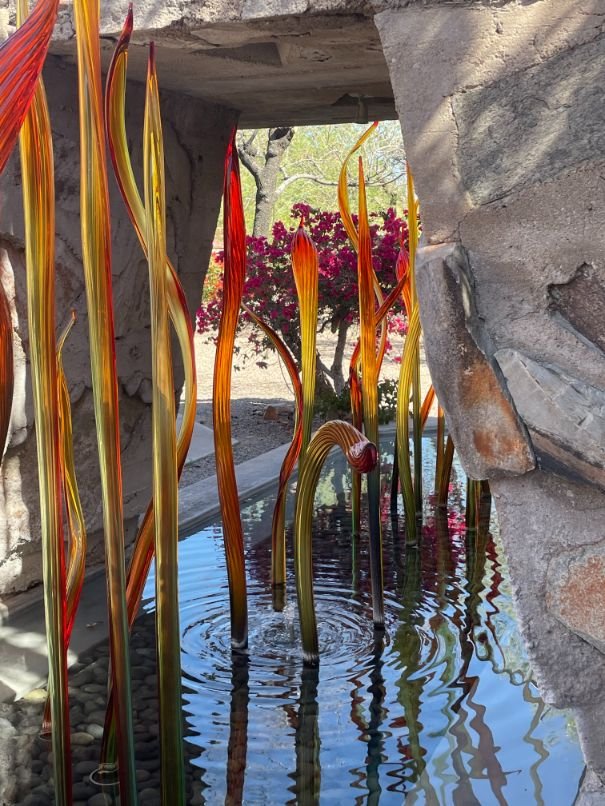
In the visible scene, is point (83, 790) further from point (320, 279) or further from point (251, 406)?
point (251, 406)

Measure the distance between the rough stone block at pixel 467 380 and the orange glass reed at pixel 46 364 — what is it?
0.55 metres

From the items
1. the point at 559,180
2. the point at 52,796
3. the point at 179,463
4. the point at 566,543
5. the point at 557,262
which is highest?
the point at 559,180

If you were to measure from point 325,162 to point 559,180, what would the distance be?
16636 mm

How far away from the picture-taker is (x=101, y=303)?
1.20m

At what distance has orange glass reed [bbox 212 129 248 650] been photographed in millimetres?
1882

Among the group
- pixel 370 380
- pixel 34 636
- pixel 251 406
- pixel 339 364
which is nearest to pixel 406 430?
pixel 370 380

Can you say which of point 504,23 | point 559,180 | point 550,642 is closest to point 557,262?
point 559,180

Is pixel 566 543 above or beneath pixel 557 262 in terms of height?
beneath

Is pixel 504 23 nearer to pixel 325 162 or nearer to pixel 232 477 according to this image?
pixel 232 477

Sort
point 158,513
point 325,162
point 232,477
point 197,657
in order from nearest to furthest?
point 158,513 < point 232,477 < point 197,657 < point 325,162

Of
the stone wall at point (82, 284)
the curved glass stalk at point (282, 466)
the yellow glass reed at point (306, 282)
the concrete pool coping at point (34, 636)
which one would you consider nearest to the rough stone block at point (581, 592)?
the yellow glass reed at point (306, 282)

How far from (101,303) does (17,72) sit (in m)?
0.41

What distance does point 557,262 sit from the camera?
1393 mm

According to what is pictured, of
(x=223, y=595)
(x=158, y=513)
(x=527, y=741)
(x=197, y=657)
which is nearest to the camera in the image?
(x=158, y=513)
